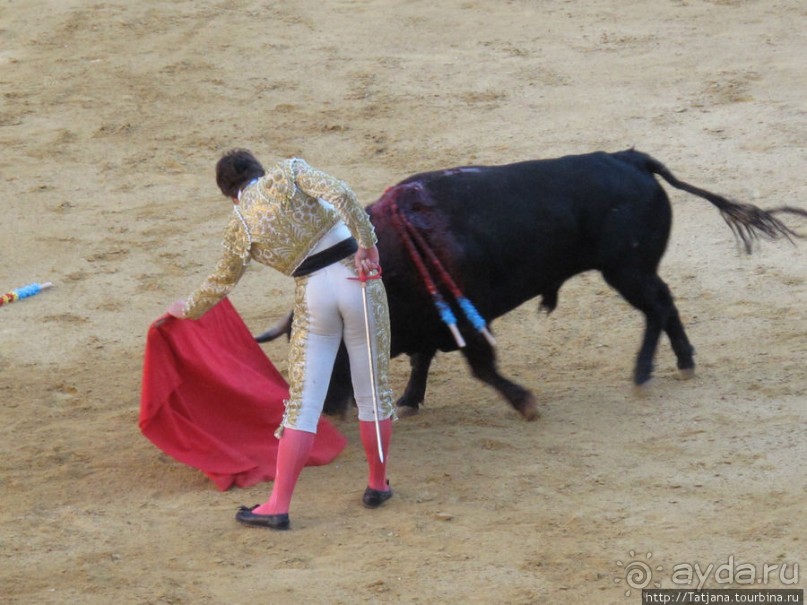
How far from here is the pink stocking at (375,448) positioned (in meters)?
5.04

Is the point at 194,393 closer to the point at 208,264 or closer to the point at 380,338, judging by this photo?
the point at 380,338

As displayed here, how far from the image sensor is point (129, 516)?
525 centimetres

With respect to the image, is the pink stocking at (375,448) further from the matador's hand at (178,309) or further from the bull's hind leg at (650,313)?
the bull's hind leg at (650,313)

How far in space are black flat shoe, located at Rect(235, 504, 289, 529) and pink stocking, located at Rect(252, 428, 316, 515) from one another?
0.02 meters

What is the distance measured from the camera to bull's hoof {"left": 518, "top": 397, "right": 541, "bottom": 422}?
602cm

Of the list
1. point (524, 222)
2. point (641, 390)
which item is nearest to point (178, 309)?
point (524, 222)

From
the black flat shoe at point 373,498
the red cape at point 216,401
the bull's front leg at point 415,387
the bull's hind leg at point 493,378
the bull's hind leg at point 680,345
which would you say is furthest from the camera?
the bull's hind leg at point 680,345

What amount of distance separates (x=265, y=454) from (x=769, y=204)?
397 cm

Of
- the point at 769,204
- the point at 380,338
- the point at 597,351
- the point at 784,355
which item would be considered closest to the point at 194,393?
the point at 380,338

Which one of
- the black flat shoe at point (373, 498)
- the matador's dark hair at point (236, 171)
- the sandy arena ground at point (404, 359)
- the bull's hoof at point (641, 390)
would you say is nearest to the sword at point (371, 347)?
the black flat shoe at point (373, 498)

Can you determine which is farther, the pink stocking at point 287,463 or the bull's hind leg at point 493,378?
the bull's hind leg at point 493,378

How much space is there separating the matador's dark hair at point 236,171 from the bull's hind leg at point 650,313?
2.02m

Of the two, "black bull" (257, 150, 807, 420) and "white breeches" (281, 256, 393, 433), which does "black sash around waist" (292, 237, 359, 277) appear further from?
"black bull" (257, 150, 807, 420)

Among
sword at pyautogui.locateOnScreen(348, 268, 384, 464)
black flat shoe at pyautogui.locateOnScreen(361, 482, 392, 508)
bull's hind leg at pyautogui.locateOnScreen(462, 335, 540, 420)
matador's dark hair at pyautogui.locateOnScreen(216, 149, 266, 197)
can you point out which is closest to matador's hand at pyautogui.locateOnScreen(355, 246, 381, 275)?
sword at pyautogui.locateOnScreen(348, 268, 384, 464)
